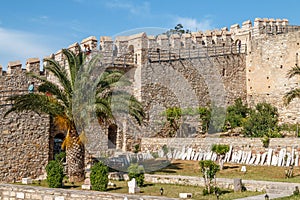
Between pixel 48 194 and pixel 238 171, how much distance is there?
778 cm

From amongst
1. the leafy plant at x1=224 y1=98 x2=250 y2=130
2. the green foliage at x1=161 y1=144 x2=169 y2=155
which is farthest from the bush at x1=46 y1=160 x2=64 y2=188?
the leafy plant at x1=224 y1=98 x2=250 y2=130

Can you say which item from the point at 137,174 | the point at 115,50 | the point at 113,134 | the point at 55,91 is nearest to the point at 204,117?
the point at 113,134

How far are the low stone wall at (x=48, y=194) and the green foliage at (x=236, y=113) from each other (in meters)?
14.4

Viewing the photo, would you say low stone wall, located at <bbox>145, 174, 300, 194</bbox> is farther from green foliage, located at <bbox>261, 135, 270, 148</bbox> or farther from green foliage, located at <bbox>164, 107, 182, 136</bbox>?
green foliage, located at <bbox>164, 107, 182, 136</bbox>

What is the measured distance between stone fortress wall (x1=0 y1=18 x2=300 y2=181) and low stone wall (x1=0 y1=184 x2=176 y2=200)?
5503 millimetres

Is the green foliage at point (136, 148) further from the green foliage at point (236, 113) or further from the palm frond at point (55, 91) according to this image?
the palm frond at point (55, 91)

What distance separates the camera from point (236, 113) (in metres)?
25.3

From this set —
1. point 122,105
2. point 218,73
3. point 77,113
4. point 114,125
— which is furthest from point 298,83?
point 77,113

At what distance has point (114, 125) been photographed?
21750 millimetres

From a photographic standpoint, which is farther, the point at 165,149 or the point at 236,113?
the point at 236,113

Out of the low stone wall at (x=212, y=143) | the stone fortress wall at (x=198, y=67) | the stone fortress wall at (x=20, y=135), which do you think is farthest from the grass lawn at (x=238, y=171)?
the stone fortress wall at (x=20, y=135)

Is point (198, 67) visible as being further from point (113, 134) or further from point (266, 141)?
point (266, 141)

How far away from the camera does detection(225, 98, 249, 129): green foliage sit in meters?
24.1

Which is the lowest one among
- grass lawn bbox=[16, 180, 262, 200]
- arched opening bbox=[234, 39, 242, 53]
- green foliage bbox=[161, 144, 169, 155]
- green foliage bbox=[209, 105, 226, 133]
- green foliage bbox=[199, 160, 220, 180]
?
grass lawn bbox=[16, 180, 262, 200]
